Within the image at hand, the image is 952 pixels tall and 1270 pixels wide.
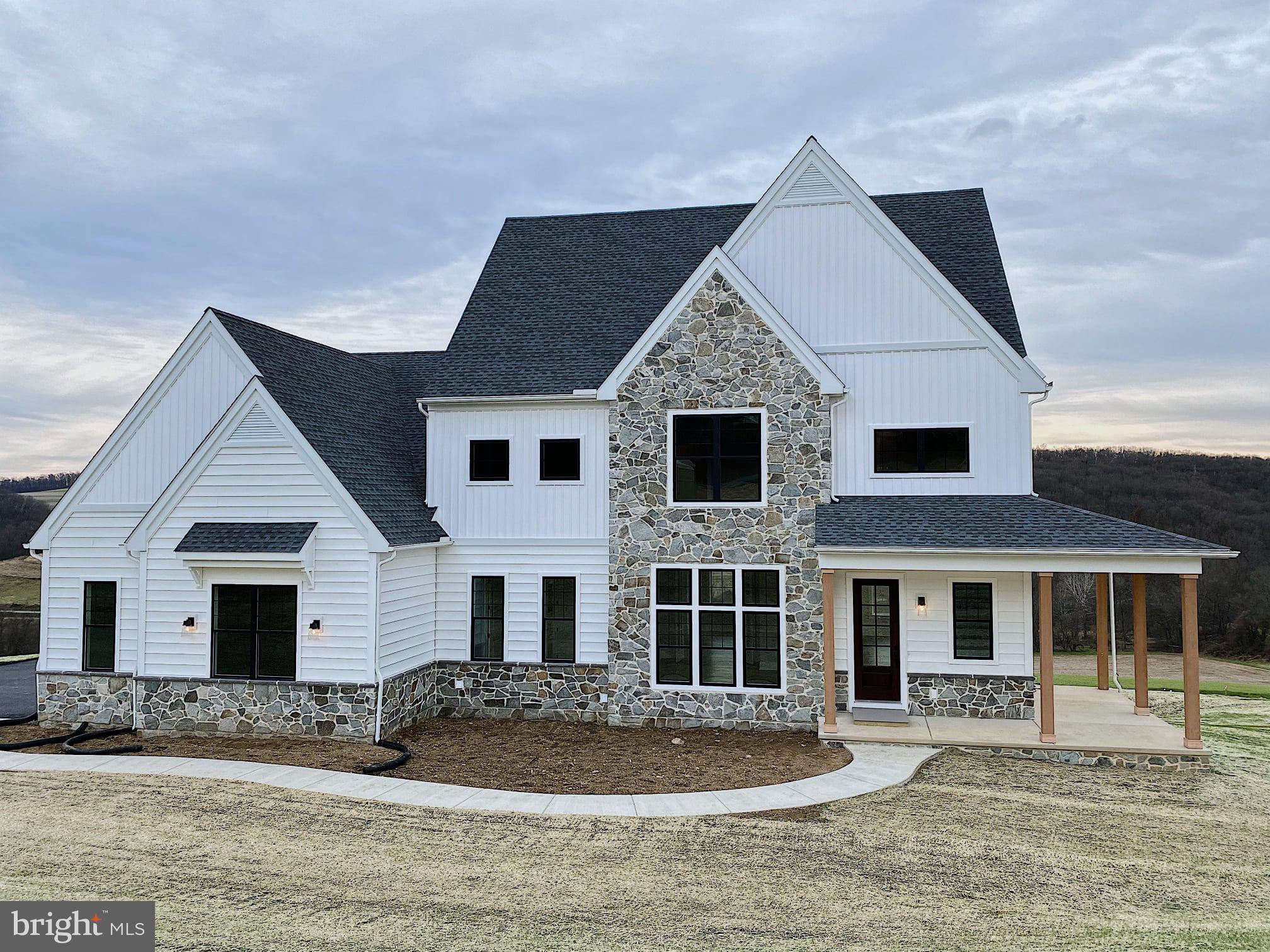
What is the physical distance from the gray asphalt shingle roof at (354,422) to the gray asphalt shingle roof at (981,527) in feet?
23.4

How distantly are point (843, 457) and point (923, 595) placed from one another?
267cm

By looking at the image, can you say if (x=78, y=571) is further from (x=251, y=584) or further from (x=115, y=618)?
(x=251, y=584)

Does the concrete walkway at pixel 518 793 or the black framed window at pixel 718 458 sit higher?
the black framed window at pixel 718 458

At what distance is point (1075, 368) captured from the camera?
78.6 ft

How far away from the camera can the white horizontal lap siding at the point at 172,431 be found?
1383 cm

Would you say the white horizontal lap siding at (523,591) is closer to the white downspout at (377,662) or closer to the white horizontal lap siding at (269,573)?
the white downspout at (377,662)

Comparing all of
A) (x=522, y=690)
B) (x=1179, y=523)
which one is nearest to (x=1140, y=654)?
(x=522, y=690)

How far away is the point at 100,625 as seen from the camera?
45.1 feet

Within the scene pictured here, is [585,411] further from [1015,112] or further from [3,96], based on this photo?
[3,96]

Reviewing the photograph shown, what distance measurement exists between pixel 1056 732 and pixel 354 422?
42.2ft

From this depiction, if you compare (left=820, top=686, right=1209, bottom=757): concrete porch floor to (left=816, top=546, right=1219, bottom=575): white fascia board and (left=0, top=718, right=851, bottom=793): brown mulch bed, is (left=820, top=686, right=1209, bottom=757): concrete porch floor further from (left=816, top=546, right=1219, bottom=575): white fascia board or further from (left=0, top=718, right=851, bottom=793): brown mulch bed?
(left=816, top=546, right=1219, bottom=575): white fascia board

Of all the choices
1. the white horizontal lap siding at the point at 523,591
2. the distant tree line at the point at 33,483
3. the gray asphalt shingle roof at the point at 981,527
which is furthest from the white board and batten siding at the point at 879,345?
the distant tree line at the point at 33,483

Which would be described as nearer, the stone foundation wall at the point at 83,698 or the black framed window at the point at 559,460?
the stone foundation wall at the point at 83,698

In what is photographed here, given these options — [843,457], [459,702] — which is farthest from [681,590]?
[459,702]
